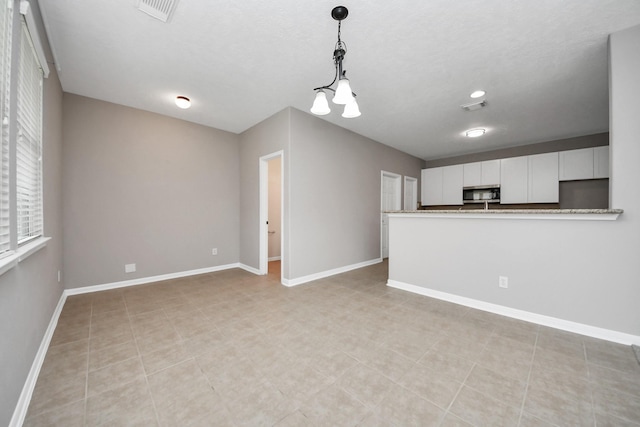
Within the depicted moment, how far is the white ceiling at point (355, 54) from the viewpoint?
1.92 metres

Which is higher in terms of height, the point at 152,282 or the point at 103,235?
the point at 103,235

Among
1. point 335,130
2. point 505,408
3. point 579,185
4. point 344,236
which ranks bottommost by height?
point 505,408

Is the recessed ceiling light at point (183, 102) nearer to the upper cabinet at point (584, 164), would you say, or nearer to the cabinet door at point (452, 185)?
the cabinet door at point (452, 185)

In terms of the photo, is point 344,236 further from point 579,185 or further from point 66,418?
point 579,185

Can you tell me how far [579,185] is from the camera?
4.77m

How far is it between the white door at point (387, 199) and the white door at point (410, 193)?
1.32 ft

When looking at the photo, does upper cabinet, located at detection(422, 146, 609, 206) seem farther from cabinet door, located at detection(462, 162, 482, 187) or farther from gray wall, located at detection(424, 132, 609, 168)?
gray wall, located at detection(424, 132, 609, 168)

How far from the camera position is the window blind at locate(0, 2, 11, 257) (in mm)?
1209

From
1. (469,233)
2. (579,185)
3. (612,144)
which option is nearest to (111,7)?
(469,233)

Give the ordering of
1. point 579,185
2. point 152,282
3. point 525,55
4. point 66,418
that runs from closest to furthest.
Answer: point 66,418 < point 525,55 < point 152,282 < point 579,185

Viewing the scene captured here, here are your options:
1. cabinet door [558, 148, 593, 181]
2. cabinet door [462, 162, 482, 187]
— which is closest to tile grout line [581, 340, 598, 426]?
cabinet door [558, 148, 593, 181]

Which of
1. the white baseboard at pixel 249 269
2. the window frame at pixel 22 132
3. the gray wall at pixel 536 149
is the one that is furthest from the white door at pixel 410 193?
the window frame at pixel 22 132

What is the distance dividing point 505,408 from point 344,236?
3.21 m

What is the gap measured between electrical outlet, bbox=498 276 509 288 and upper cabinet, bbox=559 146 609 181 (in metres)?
3.72
